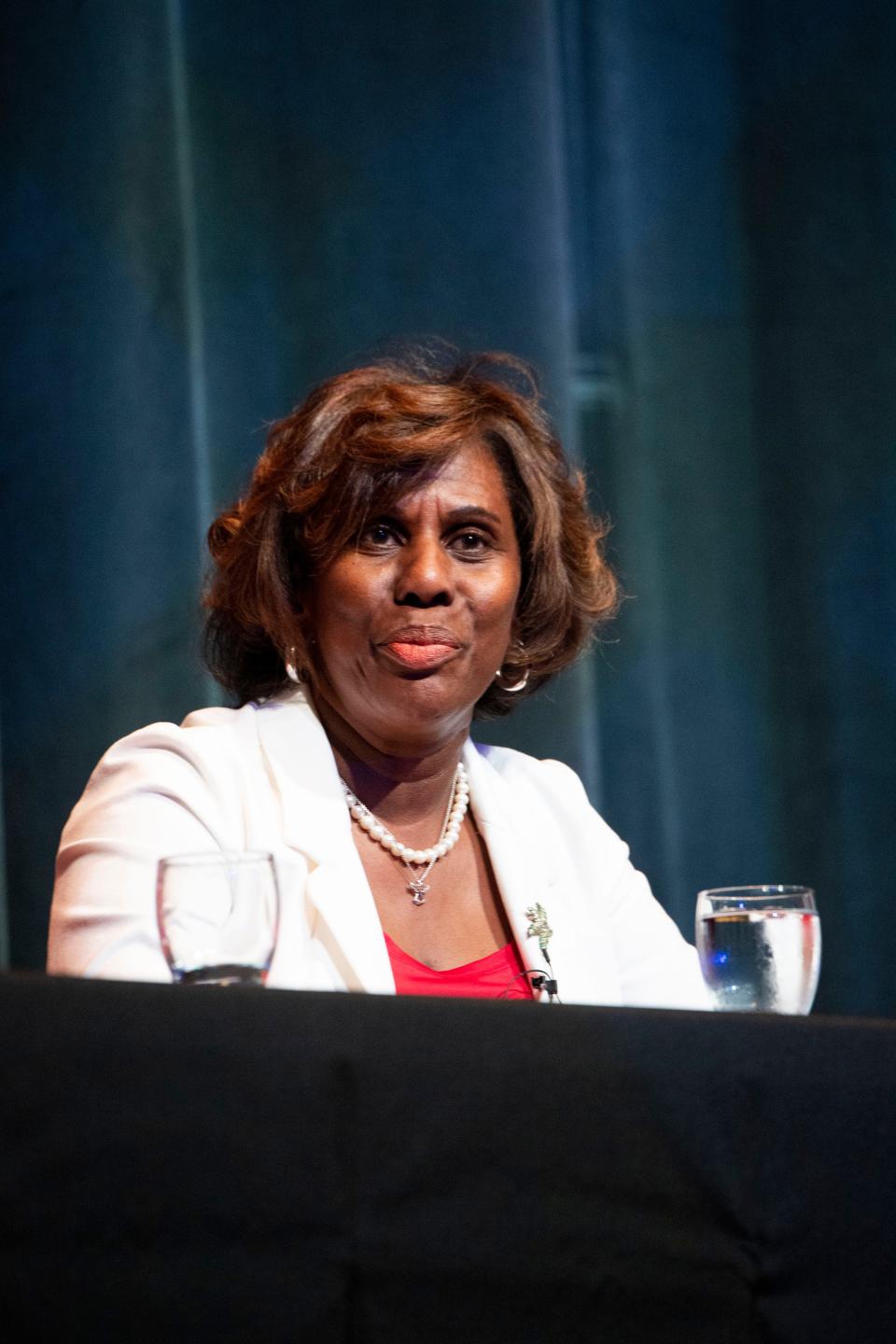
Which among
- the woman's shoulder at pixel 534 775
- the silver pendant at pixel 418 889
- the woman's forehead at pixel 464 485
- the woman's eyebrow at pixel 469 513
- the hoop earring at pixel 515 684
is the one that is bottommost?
the silver pendant at pixel 418 889

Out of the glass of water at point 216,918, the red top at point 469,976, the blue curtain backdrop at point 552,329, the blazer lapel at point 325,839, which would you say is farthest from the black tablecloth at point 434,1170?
the blue curtain backdrop at point 552,329

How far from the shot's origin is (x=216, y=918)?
934 millimetres

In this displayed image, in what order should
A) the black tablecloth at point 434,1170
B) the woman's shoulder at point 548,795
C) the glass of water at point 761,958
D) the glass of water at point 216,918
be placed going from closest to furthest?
1. the black tablecloth at point 434,1170
2. the glass of water at point 216,918
3. the glass of water at point 761,958
4. the woman's shoulder at point 548,795

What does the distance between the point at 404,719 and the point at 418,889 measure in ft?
0.70

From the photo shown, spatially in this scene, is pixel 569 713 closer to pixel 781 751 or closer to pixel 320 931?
pixel 781 751

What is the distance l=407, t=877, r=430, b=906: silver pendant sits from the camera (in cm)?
182

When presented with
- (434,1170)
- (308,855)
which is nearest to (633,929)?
(308,855)

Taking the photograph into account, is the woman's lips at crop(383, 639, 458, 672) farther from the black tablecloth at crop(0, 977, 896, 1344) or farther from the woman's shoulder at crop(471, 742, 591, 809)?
the black tablecloth at crop(0, 977, 896, 1344)

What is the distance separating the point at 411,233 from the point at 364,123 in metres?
0.21

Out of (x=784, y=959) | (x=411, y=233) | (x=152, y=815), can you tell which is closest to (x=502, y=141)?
(x=411, y=233)

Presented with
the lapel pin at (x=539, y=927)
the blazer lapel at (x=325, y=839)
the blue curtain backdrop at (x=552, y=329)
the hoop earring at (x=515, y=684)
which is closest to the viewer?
the blazer lapel at (x=325, y=839)

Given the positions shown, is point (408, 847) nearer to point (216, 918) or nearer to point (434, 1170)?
point (216, 918)

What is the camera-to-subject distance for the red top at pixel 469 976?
1683 millimetres

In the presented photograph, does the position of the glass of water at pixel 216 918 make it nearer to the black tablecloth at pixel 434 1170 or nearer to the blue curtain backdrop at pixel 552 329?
the black tablecloth at pixel 434 1170
